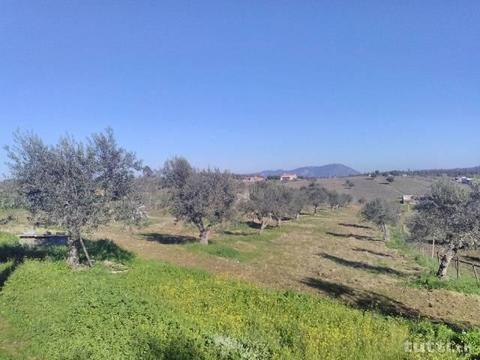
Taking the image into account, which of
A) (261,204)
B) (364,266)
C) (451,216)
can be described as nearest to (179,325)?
(451,216)

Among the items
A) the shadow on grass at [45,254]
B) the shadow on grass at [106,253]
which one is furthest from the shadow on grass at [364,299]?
the shadow on grass at [45,254]

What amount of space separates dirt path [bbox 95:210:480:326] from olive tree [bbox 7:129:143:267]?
7814mm

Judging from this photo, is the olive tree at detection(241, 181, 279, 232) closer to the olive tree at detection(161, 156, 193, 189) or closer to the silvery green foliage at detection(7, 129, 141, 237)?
the olive tree at detection(161, 156, 193, 189)

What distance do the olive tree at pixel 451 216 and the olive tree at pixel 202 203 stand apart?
773 inches

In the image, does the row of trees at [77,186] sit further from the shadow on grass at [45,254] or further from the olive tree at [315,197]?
the olive tree at [315,197]

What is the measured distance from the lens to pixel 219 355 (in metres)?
10.9

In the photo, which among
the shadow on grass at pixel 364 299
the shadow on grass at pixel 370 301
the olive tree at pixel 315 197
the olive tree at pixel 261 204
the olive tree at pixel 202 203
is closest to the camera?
the shadow on grass at pixel 370 301

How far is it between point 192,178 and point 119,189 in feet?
60.8

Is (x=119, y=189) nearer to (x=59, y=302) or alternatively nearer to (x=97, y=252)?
(x=97, y=252)

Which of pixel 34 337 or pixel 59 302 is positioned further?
pixel 59 302

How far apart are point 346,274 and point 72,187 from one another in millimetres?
20966

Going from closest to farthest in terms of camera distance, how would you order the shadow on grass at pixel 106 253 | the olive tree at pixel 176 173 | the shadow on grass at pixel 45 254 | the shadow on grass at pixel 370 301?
the shadow on grass at pixel 370 301 < the shadow on grass at pixel 45 254 < the shadow on grass at pixel 106 253 < the olive tree at pixel 176 173

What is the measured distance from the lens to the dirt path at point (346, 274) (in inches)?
862

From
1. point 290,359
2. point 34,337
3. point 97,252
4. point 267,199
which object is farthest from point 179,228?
point 290,359
